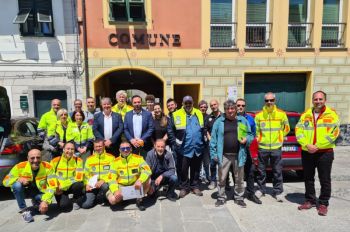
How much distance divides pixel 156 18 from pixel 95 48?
251 centimetres

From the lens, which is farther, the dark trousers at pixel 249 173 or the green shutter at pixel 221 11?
the green shutter at pixel 221 11

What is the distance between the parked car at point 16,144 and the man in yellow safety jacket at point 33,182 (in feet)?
1.60

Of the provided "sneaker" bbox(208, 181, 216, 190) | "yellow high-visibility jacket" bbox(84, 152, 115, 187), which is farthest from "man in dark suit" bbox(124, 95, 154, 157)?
"sneaker" bbox(208, 181, 216, 190)

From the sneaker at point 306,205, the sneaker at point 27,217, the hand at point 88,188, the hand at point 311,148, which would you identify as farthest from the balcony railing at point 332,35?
the sneaker at point 27,217

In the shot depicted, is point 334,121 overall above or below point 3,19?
below

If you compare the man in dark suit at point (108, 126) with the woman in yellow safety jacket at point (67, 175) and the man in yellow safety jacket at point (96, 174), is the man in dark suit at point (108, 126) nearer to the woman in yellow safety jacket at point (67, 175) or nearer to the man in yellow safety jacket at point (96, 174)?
the man in yellow safety jacket at point (96, 174)

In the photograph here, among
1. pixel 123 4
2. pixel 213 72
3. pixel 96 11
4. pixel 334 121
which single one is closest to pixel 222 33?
pixel 213 72

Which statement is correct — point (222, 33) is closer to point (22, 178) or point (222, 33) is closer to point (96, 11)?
point (96, 11)

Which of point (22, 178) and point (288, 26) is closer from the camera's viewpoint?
point (22, 178)

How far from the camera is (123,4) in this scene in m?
9.36

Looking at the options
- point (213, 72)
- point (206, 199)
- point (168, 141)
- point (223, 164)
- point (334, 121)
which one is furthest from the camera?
point (213, 72)

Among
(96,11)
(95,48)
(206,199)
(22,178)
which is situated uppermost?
(96,11)

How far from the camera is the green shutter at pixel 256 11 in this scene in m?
10.1

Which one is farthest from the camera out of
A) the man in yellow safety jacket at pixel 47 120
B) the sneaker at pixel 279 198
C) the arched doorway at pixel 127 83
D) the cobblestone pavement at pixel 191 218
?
the arched doorway at pixel 127 83
